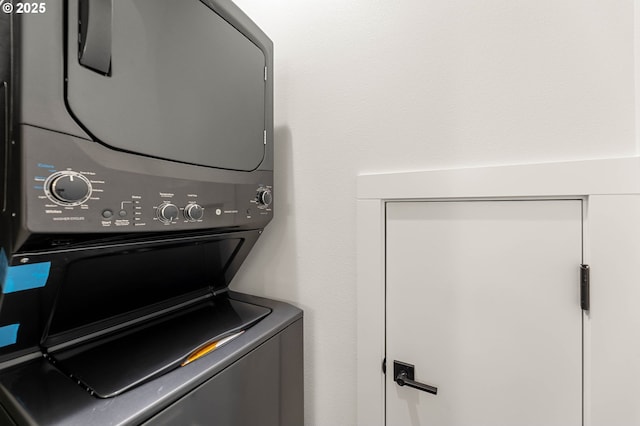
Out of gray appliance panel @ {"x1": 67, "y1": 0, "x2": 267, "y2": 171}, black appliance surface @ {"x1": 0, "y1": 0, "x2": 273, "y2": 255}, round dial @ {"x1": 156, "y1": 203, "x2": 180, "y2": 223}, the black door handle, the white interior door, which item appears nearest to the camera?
black appliance surface @ {"x1": 0, "y1": 0, "x2": 273, "y2": 255}

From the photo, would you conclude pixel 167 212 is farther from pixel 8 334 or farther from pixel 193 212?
pixel 8 334

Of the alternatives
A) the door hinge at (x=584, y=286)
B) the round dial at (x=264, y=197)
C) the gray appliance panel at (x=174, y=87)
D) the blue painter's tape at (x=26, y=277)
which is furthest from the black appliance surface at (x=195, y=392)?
the door hinge at (x=584, y=286)

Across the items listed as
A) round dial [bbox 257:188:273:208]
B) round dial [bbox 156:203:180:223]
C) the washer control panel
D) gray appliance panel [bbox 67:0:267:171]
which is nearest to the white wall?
round dial [bbox 257:188:273:208]

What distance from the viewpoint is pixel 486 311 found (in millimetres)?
970

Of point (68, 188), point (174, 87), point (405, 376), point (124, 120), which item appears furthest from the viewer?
point (405, 376)

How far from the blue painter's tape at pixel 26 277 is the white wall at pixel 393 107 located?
2.84ft

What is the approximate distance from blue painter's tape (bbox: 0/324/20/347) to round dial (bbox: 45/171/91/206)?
0.45 m

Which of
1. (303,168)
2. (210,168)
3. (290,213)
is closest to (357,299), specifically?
(290,213)

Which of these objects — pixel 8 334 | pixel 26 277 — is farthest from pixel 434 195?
pixel 8 334

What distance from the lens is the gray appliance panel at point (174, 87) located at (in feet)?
2.13

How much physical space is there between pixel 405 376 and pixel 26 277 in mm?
1234

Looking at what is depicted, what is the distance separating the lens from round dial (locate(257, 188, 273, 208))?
1146 millimetres

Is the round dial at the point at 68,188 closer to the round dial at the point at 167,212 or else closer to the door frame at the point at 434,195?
the round dial at the point at 167,212

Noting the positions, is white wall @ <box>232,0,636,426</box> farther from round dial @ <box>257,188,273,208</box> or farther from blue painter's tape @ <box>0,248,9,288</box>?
blue painter's tape @ <box>0,248,9,288</box>
